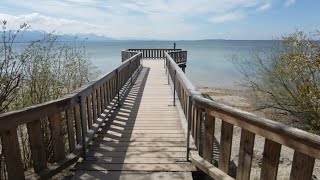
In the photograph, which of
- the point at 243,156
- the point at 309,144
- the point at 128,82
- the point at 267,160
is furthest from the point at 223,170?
the point at 128,82

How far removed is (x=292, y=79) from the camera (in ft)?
30.7

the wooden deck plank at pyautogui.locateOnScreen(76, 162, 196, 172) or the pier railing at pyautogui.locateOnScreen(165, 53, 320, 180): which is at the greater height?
the pier railing at pyautogui.locateOnScreen(165, 53, 320, 180)

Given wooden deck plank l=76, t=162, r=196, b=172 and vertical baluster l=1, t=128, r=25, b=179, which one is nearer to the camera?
vertical baluster l=1, t=128, r=25, b=179

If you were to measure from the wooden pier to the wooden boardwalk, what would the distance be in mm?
13

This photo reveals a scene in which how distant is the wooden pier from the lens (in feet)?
8.48

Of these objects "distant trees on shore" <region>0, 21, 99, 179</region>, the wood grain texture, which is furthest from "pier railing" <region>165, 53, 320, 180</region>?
"distant trees on shore" <region>0, 21, 99, 179</region>

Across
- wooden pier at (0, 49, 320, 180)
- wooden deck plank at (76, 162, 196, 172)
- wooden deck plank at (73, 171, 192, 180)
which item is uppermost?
wooden pier at (0, 49, 320, 180)

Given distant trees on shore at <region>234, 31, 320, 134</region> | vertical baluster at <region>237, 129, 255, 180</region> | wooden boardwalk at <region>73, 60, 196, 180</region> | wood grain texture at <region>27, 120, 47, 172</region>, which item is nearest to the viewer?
vertical baluster at <region>237, 129, 255, 180</region>

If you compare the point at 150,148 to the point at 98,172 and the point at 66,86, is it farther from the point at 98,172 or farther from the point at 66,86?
the point at 66,86

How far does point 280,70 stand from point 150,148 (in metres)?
7.65

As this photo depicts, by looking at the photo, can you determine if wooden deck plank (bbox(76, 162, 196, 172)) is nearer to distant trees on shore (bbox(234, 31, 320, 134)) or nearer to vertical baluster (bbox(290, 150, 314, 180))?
vertical baluster (bbox(290, 150, 314, 180))

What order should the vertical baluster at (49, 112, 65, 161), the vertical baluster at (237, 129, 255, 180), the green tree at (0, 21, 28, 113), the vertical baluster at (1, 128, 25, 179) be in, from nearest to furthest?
1. the vertical baluster at (1, 128, 25, 179)
2. the vertical baluster at (237, 129, 255, 180)
3. the vertical baluster at (49, 112, 65, 161)
4. the green tree at (0, 21, 28, 113)

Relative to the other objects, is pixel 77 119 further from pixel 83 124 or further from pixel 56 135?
pixel 56 135

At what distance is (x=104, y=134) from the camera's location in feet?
17.0
